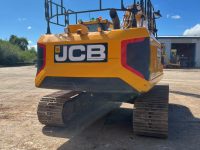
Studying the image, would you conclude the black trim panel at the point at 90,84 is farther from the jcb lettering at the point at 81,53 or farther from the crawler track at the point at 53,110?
the crawler track at the point at 53,110

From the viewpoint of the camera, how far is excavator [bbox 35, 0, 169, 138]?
4750 millimetres

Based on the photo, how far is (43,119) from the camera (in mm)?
6004

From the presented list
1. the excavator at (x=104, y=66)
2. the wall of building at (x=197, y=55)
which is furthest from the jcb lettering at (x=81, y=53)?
the wall of building at (x=197, y=55)

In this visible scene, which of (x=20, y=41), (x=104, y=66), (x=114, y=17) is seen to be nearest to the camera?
(x=104, y=66)

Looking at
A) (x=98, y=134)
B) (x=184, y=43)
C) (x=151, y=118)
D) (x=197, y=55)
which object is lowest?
(x=98, y=134)

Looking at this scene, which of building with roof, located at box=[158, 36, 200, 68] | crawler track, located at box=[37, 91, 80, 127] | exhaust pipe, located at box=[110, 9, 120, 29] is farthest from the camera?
building with roof, located at box=[158, 36, 200, 68]

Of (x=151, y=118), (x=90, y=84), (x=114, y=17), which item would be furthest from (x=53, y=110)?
(x=114, y=17)

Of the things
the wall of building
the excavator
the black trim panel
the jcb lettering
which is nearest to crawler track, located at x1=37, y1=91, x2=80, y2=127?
the excavator

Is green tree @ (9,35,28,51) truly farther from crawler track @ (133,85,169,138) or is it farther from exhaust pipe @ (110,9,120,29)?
crawler track @ (133,85,169,138)

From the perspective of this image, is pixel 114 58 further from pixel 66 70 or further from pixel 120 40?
pixel 66 70

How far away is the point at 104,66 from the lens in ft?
15.9

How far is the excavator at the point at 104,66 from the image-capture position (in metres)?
4.75

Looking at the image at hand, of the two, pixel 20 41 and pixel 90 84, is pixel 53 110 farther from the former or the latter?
pixel 20 41

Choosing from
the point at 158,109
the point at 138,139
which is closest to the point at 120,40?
the point at 158,109
